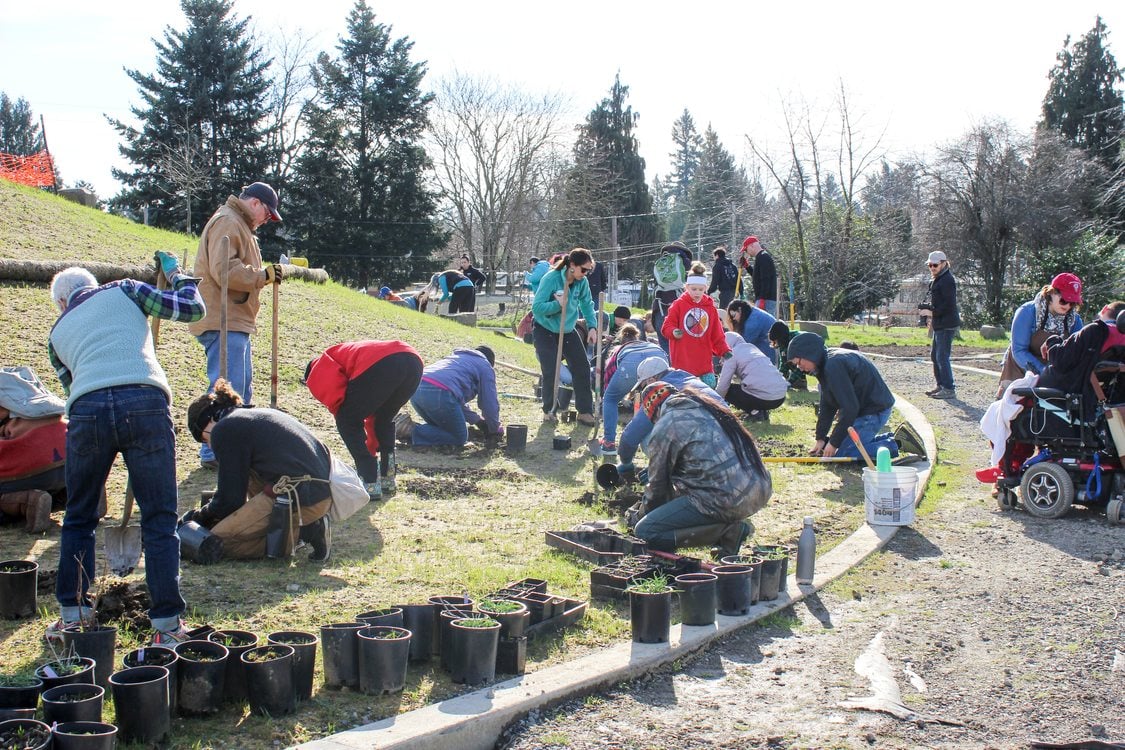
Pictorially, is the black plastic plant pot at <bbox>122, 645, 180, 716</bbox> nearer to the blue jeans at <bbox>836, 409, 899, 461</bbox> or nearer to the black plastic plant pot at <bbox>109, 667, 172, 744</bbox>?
the black plastic plant pot at <bbox>109, 667, 172, 744</bbox>

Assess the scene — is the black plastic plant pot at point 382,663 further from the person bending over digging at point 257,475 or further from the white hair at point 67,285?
the white hair at point 67,285

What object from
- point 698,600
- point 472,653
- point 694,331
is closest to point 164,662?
point 472,653

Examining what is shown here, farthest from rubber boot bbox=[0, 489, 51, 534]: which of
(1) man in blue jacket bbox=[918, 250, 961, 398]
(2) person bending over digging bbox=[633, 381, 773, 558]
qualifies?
(1) man in blue jacket bbox=[918, 250, 961, 398]

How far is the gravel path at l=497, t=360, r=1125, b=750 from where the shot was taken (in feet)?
→ 12.3

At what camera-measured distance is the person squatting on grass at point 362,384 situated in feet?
22.7

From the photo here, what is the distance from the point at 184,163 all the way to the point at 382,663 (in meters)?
34.3

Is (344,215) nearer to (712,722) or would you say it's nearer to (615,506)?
(615,506)

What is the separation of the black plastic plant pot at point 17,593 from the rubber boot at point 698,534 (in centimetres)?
339

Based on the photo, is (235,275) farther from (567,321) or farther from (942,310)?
(942,310)

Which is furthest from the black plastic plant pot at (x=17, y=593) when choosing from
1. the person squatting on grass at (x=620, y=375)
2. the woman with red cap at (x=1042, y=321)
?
the woman with red cap at (x=1042, y=321)

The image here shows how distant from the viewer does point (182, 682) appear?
138 inches

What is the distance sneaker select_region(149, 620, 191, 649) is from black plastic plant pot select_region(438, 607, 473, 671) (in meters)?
0.98

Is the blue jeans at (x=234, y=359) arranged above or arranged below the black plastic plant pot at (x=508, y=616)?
above

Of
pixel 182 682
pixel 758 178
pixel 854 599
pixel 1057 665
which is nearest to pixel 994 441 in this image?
pixel 854 599
